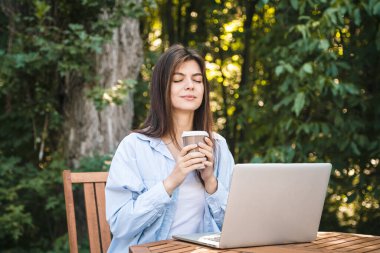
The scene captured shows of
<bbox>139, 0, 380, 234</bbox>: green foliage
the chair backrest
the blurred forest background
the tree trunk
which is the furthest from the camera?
the tree trunk

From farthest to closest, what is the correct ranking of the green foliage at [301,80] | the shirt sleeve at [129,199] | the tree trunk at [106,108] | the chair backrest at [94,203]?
the tree trunk at [106,108]
the green foliage at [301,80]
the chair backrest at [94,203]
the shirt sleeve at [129,199]

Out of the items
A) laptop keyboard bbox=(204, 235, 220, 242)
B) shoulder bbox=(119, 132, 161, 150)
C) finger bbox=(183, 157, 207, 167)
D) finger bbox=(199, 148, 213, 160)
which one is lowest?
laptop keyboard bbox=(204, 235, 220, 242)

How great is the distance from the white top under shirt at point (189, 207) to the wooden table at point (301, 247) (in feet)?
0.76

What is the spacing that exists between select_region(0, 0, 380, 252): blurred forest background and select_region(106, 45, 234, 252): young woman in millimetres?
1216

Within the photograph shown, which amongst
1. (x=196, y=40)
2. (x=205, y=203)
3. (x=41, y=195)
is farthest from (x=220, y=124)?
(x=205, y=203)

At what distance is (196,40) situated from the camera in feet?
17.8

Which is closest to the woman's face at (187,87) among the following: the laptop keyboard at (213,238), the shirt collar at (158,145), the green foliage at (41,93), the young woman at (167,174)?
the young woman at (167,174)

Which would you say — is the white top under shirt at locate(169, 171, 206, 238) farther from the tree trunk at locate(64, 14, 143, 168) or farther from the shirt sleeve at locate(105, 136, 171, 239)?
the tree trunk at locate(64, 14, 143, 168)

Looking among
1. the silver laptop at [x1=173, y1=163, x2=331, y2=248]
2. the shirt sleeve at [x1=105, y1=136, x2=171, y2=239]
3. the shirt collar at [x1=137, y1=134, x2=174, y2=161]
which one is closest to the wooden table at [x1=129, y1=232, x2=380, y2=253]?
the silver laptop at [x1=173, y1=163, x2=331, y2=248]

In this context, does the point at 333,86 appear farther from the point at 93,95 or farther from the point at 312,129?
the point at 93,95

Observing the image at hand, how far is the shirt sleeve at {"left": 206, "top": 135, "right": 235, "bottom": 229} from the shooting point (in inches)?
83.0

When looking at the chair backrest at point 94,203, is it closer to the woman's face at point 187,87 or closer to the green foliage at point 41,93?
the woman's face at point 187,87

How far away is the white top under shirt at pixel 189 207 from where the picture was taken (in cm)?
212

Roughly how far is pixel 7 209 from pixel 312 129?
6.52 ft
